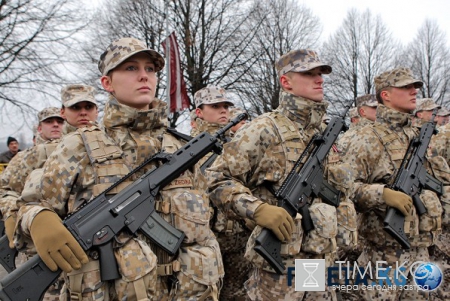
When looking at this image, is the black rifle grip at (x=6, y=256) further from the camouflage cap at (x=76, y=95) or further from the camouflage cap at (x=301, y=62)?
the camouflage cap at (x=301, y=62)

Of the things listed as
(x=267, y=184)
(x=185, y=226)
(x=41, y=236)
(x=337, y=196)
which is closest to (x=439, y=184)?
(x=337, y=196)

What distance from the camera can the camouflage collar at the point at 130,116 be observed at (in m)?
2.69

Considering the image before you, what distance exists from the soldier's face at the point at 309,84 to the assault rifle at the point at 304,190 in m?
0.35

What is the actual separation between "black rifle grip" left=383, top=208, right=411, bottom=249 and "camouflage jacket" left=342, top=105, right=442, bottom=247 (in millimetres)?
140

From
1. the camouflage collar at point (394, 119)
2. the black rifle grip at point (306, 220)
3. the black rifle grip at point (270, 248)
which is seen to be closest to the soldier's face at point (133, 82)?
the black rifle grip at point (270, 248)

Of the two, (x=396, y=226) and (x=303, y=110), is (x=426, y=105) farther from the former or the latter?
(x=303, y=110)

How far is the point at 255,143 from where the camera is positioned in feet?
11.8

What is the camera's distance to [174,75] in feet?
48.4

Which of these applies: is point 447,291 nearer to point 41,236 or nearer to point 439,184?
point 439,184

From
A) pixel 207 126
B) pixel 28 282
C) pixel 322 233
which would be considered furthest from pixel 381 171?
pixel 28 282

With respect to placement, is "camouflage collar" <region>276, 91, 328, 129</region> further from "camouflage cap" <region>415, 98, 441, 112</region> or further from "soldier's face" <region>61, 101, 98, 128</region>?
"camouflage cap" <region>415, 98, 441, 112</region>

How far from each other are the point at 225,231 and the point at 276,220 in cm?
198

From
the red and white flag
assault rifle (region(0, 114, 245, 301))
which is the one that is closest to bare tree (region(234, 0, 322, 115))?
the red and white flag

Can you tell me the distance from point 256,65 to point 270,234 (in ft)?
66.3
